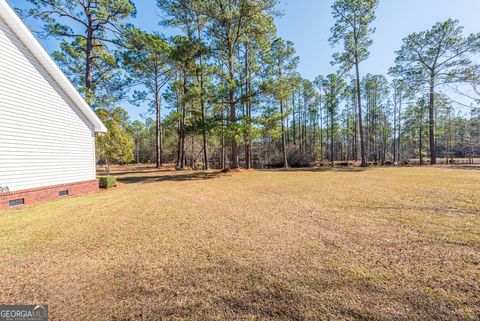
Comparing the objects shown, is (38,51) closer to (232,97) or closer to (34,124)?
(34,124)

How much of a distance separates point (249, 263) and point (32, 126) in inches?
361

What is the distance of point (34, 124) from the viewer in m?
6.93

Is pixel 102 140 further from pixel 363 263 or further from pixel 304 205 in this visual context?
pixel 363 263

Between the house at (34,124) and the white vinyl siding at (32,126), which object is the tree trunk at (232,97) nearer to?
Result: the house at (34,124)

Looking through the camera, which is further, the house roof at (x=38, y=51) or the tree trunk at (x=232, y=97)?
the tree trunk at (x=232, y=97)

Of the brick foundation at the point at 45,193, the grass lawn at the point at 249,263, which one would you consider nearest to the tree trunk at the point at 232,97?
the brick foundation at the point at 45,193

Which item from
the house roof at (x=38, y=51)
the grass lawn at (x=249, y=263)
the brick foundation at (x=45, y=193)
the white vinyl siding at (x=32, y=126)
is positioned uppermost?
the house roof at (x=38, y=51)

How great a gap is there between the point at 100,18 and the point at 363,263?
17.0 metres

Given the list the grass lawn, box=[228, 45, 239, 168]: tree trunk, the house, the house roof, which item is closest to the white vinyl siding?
the house

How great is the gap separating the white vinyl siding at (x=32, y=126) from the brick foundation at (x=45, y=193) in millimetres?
201

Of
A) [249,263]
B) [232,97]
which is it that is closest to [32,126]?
[249,263]

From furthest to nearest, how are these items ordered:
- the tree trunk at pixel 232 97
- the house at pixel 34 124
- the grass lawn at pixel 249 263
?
the tree trunk at pixel 232 97 < the house at pixel 34 124 < the grass lawn at pixel 249 263

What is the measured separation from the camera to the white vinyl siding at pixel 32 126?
616 cm

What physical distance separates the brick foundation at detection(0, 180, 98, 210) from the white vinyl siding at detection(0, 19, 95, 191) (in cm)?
20
